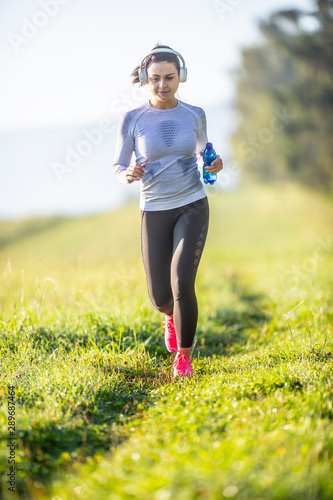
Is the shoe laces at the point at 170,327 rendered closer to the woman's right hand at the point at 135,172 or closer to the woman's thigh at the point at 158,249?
the woman's thigh at the point at 158,249

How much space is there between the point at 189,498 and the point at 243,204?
30.5 m

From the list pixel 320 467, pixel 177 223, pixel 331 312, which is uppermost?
pixel 177 223

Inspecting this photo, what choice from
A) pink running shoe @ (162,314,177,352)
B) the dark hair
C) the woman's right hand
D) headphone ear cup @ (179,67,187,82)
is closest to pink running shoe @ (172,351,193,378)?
pink running shoe @ (162,314,177,352)

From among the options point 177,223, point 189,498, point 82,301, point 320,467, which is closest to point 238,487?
point 189,498

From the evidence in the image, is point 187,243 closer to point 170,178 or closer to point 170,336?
point 170,178

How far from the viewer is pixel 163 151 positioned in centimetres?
394

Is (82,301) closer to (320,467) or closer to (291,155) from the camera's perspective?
(320,467)

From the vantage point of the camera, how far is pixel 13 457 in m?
2.80

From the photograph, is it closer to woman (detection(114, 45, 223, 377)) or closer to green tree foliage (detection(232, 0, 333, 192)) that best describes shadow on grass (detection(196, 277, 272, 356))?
woman (detection(114, 45, 223, 377))

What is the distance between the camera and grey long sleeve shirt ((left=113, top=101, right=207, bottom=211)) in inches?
155

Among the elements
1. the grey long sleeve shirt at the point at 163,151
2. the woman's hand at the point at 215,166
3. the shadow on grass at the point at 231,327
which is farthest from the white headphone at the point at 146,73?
the shadow on grass at the point at 231,327

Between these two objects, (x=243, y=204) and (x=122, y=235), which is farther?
(x=243, y=204)

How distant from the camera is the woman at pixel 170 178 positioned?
3928mm

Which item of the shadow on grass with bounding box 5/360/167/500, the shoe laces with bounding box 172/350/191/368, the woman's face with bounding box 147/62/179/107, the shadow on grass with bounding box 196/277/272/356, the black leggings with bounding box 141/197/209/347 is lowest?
the shadow on grass with bounding box 196/277/272/356
